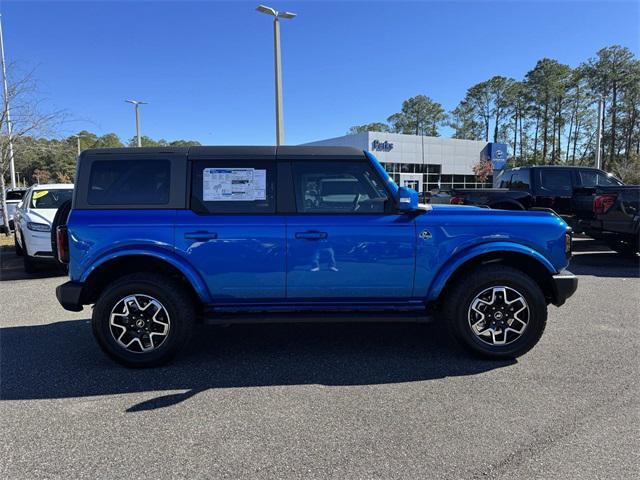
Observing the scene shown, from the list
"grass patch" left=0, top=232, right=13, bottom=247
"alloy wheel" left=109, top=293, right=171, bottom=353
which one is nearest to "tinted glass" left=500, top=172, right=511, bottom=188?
"alloy wheel" left=109, top=293, right=171, bottom=353

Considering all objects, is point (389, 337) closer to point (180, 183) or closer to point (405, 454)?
point (405, 454)

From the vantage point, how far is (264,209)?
392 cm

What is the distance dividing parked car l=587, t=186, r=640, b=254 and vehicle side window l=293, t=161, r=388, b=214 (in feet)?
23.7

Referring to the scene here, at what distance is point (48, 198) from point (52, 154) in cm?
642

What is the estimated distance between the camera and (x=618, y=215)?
880 cm

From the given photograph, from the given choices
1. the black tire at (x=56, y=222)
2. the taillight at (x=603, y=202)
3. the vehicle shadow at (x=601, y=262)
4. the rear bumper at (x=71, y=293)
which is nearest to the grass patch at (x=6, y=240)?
the black tire at (x=56, y=222)

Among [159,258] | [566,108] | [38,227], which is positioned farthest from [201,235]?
[566,108]

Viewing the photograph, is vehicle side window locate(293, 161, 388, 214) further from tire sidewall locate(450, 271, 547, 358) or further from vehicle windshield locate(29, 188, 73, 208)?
vehicle windshield locate(29, 188, 73, 208)

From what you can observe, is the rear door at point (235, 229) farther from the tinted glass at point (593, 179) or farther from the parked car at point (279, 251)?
the tinted glass at point (593, 179)

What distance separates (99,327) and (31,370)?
2.50ft

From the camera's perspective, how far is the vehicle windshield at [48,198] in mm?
8961

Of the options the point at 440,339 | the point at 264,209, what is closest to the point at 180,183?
the point at 264,209

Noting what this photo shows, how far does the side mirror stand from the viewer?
12.5 ft

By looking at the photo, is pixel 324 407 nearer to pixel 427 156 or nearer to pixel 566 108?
pixel 427 156
